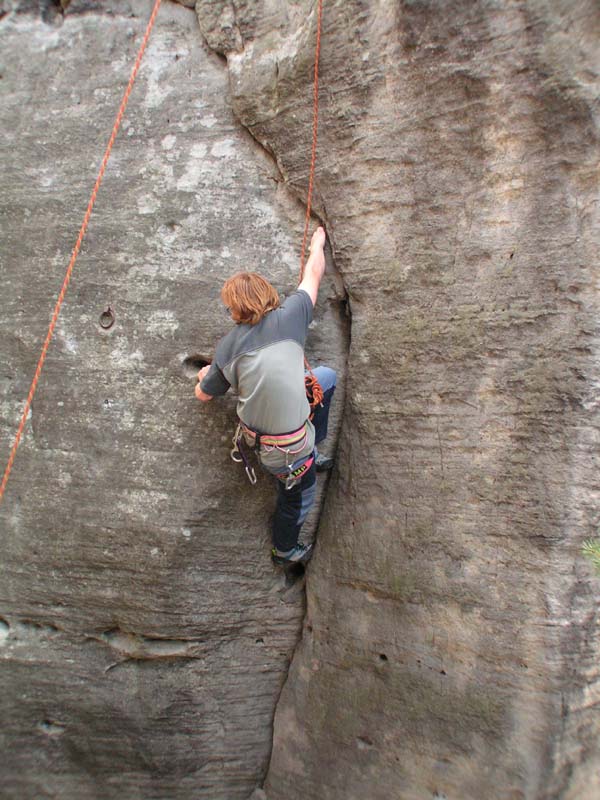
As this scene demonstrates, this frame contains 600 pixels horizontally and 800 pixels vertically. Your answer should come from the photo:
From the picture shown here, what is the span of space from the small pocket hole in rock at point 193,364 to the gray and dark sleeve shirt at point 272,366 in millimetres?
387

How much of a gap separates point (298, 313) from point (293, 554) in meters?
1.24

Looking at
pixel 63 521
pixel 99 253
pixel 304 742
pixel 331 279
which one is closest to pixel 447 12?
pixel 331 279

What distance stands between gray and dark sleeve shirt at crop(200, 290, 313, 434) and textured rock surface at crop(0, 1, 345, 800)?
415 mm

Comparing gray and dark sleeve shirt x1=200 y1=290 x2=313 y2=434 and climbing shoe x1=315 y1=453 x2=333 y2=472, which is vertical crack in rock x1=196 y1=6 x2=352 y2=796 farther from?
gray and dark sleeve shirt x1=200 y1=290 x2=313 y2=434

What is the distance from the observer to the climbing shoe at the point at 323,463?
10.3 feet

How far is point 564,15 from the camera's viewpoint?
244 cm

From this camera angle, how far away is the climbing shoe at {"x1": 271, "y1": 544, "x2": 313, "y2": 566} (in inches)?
126

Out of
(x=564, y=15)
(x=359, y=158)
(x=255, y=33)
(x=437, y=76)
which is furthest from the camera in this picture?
(x=255, y=33)

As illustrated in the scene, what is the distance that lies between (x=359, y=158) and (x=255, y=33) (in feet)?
2.79

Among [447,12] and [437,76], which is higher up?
[447,12]

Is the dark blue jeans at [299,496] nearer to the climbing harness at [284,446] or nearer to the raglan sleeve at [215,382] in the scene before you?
the climbing harness at [284,446]

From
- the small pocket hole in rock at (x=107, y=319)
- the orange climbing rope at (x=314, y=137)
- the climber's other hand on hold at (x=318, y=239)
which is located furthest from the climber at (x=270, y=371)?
the small pocket hole in rock at (x=107, y=319)

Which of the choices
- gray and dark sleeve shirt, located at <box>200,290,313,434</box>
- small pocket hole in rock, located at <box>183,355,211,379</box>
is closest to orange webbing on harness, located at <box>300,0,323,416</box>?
gray and dark sleeve shirt, located at <box>200,290,313,434</box>

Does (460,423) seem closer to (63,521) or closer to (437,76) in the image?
(437,76)
